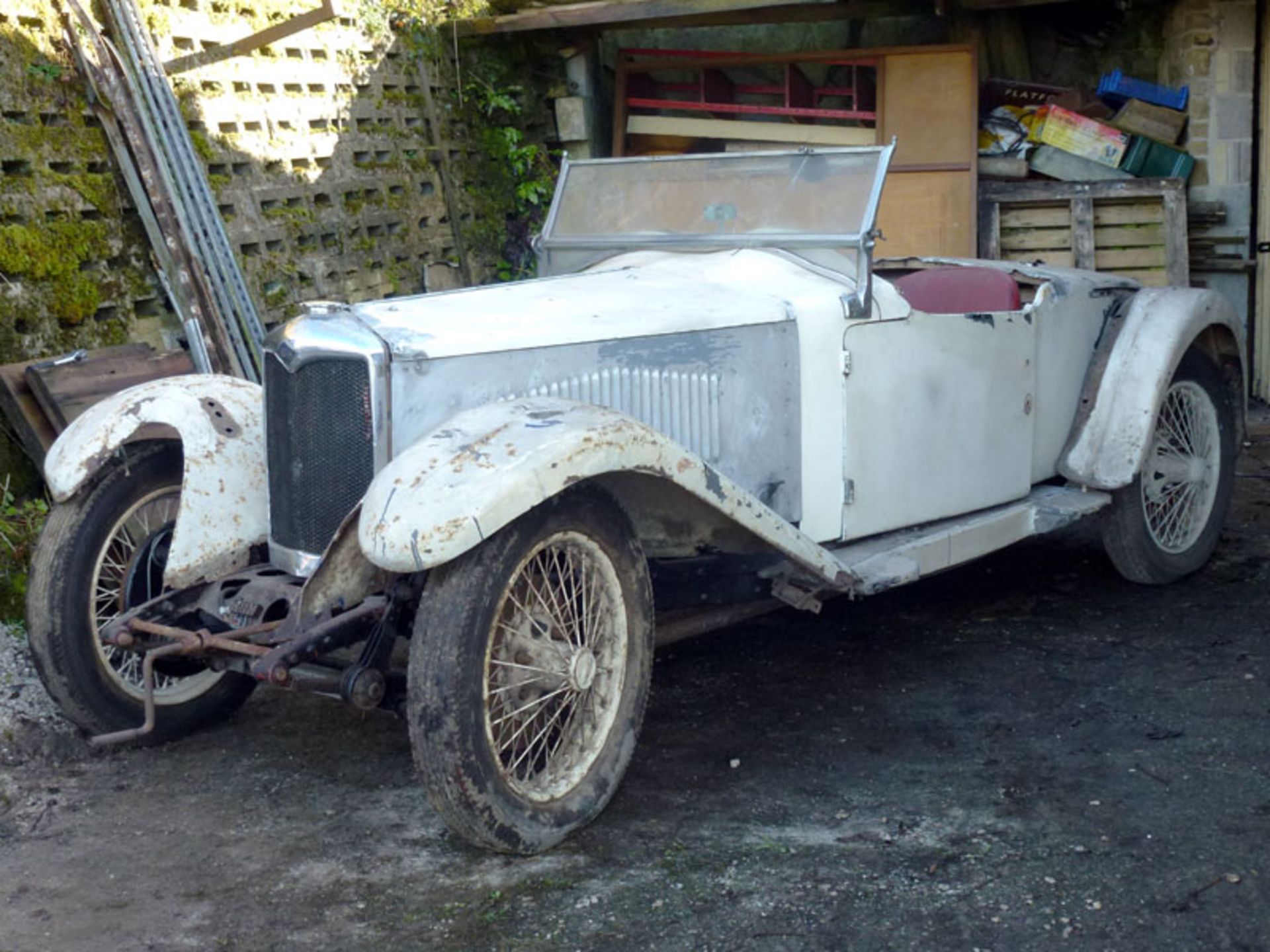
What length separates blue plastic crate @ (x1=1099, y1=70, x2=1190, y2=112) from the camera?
28.2ft

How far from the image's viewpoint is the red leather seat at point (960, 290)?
4961 millimetres

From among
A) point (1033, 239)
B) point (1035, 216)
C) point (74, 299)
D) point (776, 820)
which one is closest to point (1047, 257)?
point (1033, 239)

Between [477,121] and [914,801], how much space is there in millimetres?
6249

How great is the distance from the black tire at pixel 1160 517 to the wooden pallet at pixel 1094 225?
2992 millimetres

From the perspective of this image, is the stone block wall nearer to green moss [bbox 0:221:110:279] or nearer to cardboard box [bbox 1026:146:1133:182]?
green moss [bbox 0:221:110:279]

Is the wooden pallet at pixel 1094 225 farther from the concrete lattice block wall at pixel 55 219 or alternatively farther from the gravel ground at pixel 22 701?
the gravel ground at pixel 22 701

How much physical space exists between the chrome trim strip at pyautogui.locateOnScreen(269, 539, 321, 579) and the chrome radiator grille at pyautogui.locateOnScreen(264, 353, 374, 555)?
0.02 metres

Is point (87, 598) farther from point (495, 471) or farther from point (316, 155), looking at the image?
point (316, 155)

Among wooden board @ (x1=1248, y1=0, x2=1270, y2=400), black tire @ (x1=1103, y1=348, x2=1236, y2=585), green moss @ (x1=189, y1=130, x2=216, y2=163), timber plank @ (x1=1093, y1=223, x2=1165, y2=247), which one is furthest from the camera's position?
timber plank @ (x1=1093, y1=223, x2=1165, y2=247)

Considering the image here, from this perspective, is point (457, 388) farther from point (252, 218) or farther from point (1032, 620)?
point (252, 218)

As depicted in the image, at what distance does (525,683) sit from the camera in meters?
3.29

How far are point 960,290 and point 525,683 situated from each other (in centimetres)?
255

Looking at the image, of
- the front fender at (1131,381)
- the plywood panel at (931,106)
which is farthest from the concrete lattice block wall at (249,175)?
the front fender at (1131,381)

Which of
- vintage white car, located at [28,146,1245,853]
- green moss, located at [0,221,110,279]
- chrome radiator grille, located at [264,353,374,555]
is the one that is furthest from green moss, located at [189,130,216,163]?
chrome radiator grille, located at [264,353,374,555]
